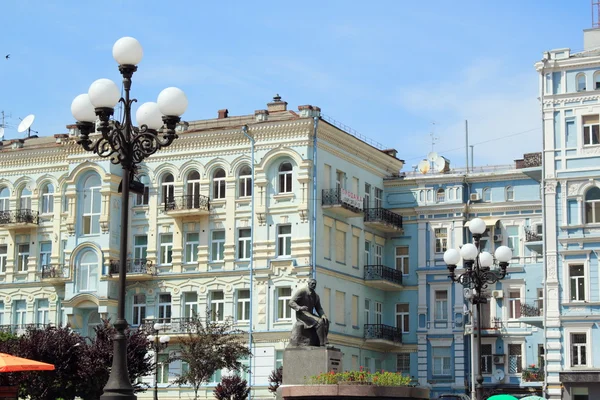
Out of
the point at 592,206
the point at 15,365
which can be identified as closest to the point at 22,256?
the point at 592,206

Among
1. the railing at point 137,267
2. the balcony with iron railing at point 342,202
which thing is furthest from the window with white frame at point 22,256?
the balcony with iron railing at point 342,202

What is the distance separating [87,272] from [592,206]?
23958mm

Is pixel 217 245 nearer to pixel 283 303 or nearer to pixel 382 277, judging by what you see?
pixel 283 303

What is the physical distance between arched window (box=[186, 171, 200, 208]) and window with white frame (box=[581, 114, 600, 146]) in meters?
18.1

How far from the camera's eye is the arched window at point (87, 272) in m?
54.6

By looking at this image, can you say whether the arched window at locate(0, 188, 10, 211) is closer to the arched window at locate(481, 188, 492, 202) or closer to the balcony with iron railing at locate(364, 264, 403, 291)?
the balcony with iron railing at locate(364, 264, 403, 291)

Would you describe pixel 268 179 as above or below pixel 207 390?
above

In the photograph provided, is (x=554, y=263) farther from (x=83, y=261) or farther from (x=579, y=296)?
(x=83, y=261)

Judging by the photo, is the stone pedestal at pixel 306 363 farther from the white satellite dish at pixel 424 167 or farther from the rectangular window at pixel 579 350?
the white satellite dish at pixel 424 167

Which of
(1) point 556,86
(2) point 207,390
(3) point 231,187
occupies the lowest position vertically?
(2) point 207,390

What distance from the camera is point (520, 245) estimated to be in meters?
55.2

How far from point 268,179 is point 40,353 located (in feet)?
52.5

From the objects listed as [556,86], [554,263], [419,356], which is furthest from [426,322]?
[556,86]

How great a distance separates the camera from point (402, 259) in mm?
58062
